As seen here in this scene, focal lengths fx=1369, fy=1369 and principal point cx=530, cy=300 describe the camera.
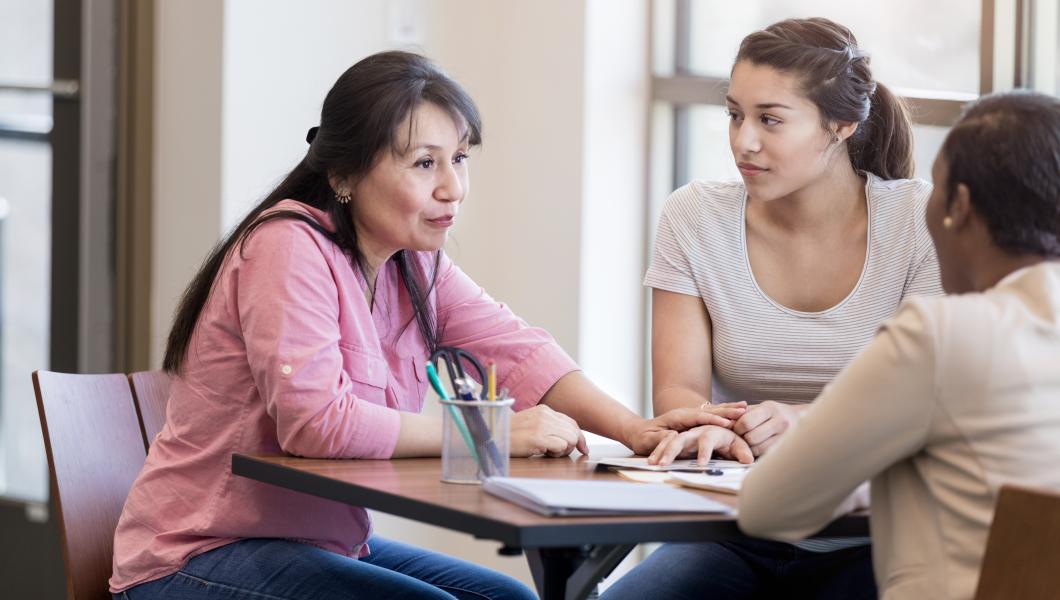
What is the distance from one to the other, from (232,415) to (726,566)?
707 millimetres

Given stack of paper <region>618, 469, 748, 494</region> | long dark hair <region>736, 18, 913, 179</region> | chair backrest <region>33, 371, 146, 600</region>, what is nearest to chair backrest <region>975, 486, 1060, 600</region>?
stack of paper <region>618, 469, 748, 494</region>

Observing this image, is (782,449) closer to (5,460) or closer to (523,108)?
(523,108)

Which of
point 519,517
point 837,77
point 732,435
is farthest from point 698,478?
point 837,77

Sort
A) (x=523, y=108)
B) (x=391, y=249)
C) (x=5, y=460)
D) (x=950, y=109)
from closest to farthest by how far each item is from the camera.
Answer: (x=391, y=249), (x=950, y=109), (x=523, y=108), (x=5, y=460)

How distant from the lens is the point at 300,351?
1.74 meters

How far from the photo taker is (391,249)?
1.98 metres

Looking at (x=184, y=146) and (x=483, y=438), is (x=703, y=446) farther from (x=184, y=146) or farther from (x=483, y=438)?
(x=184, y=146)

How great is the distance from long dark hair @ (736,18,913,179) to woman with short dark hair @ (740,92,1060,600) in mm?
771

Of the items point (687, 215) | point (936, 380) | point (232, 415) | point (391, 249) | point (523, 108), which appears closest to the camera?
point (936, 380)

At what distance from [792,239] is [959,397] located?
99 centimetres

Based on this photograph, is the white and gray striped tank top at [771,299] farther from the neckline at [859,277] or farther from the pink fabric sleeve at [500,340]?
the pink fabric sleeve at [500,340]

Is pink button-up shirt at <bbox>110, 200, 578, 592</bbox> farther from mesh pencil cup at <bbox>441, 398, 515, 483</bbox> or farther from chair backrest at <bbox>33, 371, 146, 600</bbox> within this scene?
mesh pencil cup at <bbox>441, 398, 515, 483</bbox>

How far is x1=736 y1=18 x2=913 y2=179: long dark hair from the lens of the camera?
213 centimetres

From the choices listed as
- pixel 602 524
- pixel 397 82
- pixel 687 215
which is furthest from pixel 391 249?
pixel 602 524
